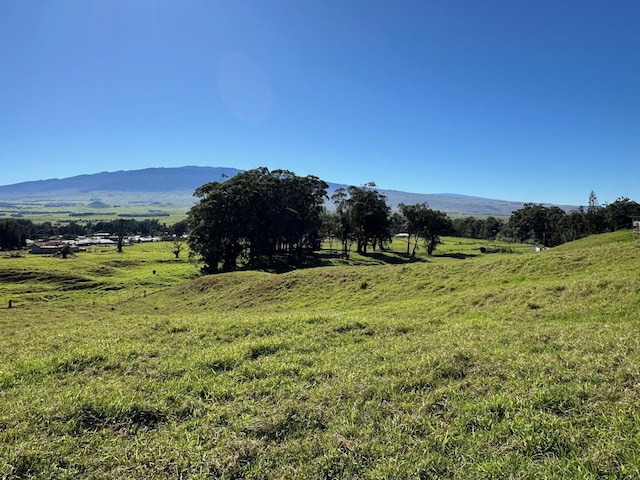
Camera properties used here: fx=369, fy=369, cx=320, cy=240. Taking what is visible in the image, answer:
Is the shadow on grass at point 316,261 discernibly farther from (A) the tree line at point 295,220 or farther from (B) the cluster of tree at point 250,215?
(B) the cluster of tree at point 250,215

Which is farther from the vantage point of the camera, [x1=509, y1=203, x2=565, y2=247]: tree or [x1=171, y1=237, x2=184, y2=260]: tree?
[x1=509, y1=203, x2=565, y2=247]: tree

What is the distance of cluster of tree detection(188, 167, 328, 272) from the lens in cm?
4872

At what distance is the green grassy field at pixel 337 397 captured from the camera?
4070mm

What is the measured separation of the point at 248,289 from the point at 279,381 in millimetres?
20106

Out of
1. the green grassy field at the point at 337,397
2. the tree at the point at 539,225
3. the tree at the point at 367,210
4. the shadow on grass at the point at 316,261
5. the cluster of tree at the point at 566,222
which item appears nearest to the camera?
the green grassy field at the point at 337,397

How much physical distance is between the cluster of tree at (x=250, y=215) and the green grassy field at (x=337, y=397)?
37952 millimetres

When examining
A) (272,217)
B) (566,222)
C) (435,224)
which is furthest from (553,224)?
(272,217)

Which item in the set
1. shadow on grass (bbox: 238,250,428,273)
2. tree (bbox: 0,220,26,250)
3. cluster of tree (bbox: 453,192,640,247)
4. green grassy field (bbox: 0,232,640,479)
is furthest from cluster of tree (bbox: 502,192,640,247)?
tree (bbox: 0,220,26,250)

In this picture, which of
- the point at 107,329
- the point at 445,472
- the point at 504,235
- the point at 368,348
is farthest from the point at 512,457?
the point at 504,235

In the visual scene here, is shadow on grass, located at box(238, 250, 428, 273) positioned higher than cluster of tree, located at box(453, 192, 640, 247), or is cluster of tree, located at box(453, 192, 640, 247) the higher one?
cluster of tree, located at box(453, 192, 640, 247)

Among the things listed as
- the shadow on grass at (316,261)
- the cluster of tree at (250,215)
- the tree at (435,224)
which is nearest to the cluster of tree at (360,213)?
the shadow on grass at (316,261)

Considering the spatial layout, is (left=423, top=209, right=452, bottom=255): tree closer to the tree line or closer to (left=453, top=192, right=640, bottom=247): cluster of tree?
the tree line

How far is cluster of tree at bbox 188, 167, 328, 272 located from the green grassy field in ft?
125

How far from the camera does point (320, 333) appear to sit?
9375mm
